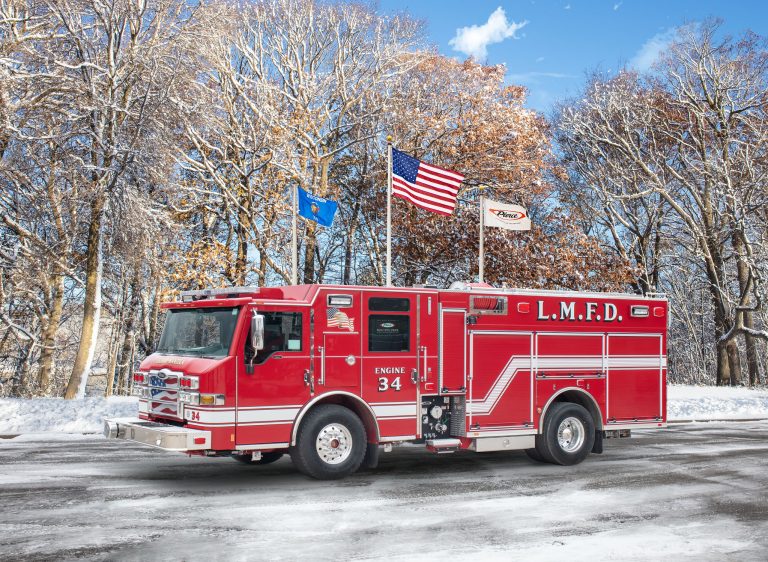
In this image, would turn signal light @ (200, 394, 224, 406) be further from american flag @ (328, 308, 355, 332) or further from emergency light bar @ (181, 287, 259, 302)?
american flag @ (328, 308, 355, 332)

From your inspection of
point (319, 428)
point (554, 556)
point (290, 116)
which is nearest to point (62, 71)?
point (290, 116)

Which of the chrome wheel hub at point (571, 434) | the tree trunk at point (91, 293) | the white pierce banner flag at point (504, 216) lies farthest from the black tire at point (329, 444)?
the tree trunk at point (91, 293)

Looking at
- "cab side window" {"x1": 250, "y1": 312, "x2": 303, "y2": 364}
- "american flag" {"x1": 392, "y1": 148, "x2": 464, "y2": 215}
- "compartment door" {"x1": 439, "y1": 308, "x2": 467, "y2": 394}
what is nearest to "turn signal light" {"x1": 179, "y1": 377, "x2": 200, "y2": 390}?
"cab side window" {"x1": 250, "y1": 312, "x2": 303, "y2": 364}

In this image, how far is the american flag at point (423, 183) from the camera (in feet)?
58.9

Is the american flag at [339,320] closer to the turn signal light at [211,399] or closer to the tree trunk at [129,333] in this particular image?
the turn signal light at [211,399]

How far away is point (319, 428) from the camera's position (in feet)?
32.9

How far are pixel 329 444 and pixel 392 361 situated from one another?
56.3 inches

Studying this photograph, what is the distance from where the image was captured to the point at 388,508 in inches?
344

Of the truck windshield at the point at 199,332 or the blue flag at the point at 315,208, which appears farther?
the blue flag at the point at 315,208

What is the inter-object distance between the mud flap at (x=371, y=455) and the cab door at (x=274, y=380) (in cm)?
136

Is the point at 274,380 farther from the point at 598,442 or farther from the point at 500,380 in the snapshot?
the point at 598,442

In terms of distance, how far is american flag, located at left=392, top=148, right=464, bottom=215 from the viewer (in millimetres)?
17938

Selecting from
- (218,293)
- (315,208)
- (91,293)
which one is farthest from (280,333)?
(91,293)

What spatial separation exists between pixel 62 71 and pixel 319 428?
15.4 meters
